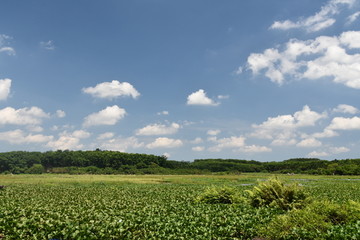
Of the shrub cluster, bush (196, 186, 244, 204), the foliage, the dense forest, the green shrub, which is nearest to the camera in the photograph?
the foliage

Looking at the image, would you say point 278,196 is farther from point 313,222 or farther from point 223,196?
point 313,222

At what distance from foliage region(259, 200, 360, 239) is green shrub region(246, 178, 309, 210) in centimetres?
372

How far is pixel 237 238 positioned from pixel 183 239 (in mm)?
2122

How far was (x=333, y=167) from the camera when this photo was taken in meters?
96.2

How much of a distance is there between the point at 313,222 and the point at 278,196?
6.32 meters

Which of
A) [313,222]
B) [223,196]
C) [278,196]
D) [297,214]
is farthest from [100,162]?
[313,222]

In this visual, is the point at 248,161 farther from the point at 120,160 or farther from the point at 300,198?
the point at 300,198

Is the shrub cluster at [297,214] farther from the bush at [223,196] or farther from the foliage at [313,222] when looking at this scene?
the bush at [223,196]

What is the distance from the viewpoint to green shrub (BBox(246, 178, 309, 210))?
1633 cm

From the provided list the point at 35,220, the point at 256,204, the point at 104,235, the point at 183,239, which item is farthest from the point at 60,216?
the point at 256,204

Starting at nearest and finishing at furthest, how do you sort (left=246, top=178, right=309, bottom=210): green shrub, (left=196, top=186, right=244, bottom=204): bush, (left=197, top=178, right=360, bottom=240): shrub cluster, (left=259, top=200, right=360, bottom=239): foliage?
(left=259, top=200, right=360, bottom=239): foliage < (left=197, top=178, right=360, bottom=240): shrub cluster < (left=246, top=178, right=309, bottom=210): green shrub < (left=196, top=186, right=244, bottom=204): bush

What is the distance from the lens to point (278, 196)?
16.8 meters

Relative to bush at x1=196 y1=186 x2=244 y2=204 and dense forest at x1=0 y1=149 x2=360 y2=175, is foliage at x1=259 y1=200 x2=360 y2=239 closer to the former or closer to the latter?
bush at x1=196 y1=186 x2=244 y2=204

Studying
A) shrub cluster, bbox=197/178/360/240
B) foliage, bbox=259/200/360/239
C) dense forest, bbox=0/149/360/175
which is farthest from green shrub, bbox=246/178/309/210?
dense forest, bbox=0/149/360/175
